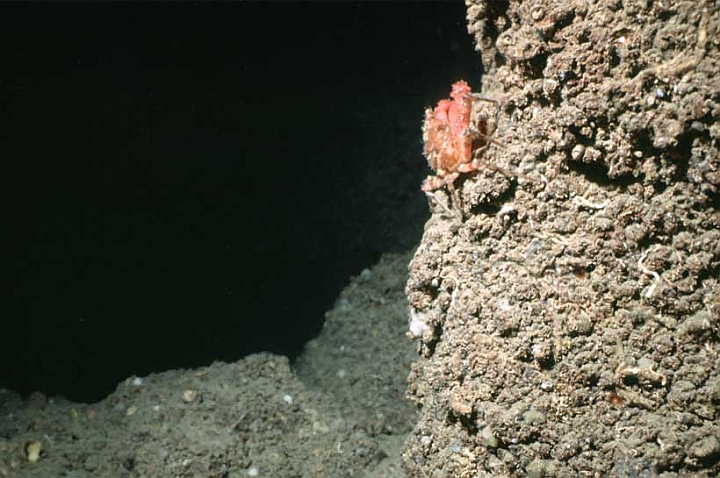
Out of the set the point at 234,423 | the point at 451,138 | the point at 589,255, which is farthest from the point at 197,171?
the point at 589,255

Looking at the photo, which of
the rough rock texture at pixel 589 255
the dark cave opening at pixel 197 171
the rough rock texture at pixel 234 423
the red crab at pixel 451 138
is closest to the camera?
the rough rock texture at pixel 589 255

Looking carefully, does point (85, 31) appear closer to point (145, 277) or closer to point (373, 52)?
point (145, 277)

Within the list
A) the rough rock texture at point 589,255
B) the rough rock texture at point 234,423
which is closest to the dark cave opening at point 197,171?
the rough rock texture at point 234,423

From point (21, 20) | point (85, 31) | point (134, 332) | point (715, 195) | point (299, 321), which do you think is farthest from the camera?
point (299, 321)

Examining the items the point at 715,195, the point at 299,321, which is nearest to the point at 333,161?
the point at 299,321

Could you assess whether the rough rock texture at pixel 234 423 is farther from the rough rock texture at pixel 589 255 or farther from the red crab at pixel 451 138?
the red crab at pixel 451 138

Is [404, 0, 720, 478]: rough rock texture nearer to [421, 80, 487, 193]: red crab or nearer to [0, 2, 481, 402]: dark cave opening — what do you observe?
[421, 80, 487, 193]: red crab
